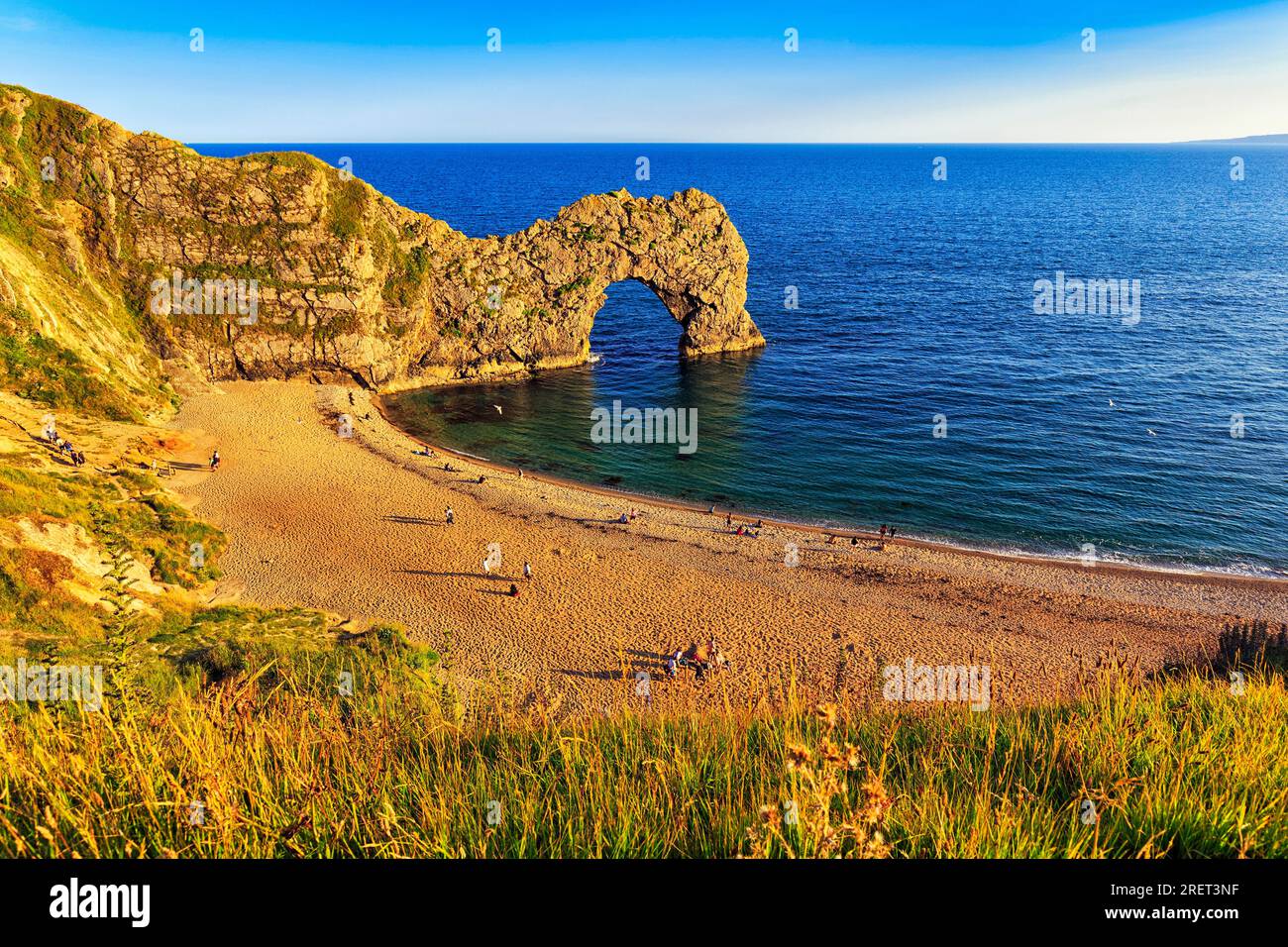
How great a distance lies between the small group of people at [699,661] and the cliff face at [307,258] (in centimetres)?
4347

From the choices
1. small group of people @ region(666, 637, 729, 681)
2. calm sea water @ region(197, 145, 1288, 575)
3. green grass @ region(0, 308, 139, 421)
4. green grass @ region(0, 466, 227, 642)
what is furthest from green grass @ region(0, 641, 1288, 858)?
green grass @ region(0, 308, 139, 421)

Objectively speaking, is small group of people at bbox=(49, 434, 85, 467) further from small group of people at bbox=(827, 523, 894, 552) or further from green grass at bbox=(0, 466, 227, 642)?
small group of people at bbox=(827, 523, 894, 552)

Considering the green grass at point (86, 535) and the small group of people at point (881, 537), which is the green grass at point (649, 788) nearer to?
the green grass at point (86, 535)

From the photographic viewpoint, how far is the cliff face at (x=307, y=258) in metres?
49.3

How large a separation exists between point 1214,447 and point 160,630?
6158cm

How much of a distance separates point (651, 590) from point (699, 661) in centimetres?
654

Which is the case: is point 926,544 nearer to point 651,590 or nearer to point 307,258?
point 651,590

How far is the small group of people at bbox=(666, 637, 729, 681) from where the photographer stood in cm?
2549

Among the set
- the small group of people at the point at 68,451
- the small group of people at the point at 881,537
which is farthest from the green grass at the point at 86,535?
the small group of people at the point at 881,537

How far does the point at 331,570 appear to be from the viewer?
31703 millimetres

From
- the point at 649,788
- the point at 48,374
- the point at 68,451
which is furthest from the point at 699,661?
the point at 48,374

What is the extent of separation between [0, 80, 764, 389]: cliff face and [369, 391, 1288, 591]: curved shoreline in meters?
16.2
